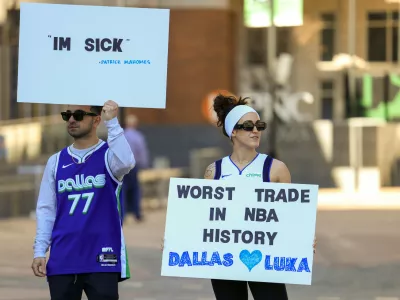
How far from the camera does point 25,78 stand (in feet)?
21.7

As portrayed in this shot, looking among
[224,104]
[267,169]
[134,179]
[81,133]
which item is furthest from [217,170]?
[134,179]

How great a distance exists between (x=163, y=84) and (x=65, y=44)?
0.59m

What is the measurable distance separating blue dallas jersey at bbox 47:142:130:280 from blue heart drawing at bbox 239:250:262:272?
2.16 ft

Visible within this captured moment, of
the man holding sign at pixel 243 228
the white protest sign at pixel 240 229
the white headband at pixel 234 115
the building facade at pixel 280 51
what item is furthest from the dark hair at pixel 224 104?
the building facade at pixel 280 51

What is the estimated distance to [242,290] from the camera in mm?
6695

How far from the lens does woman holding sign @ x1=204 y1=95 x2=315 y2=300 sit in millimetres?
6648

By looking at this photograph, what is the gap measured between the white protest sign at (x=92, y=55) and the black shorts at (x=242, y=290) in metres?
1.06

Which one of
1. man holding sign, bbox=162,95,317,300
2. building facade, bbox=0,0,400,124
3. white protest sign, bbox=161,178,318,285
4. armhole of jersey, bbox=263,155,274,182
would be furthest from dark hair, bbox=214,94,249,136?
building facade, bbox=0,0,400,124

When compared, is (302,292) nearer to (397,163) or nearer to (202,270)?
(202,270)

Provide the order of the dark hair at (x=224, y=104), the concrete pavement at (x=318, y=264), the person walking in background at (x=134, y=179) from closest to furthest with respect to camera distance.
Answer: the dark hair at (x=224, y=104) < the concrete pavement at (x=318, y=264) < the person walking in background at (x=134, y=179)

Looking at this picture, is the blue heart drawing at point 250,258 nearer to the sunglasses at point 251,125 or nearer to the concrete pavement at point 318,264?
the sunglasses at point 251,125

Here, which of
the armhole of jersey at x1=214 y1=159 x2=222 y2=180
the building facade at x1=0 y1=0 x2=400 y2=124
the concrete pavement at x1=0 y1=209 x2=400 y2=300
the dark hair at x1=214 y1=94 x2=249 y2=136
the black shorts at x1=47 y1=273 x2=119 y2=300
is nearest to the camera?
the black shorts at x1=47 y1=273 x2=119 y2=300

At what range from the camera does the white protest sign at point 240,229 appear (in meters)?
6.61

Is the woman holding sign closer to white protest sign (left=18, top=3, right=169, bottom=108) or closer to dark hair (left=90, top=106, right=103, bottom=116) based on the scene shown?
white protest sign (left=18, top=3, right=169, bottom=108)
